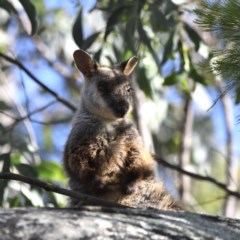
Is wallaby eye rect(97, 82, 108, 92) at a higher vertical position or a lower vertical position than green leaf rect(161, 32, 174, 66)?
lower

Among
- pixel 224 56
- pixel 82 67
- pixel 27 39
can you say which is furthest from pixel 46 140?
pixel 224 56

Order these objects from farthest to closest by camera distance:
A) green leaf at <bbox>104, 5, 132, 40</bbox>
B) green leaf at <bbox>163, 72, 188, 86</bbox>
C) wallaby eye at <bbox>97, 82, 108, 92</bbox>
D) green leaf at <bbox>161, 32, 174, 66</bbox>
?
green leaf at <bbox>163, 72, 188, 86</bbox> → green leaf at <bbox>161, 32, 174, 66</bbox> → green leaf at <bbox>104, 5, 132, 40</bbox> → wallaby eye at <bbox>97, 82, 108, 92</bbox>

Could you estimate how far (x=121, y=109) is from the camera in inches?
218

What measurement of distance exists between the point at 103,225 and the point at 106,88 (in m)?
2.44

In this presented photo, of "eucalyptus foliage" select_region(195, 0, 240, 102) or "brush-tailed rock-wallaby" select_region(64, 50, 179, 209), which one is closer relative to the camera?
"eucalyptus foliage" select_region(195, 0, 240, 102)

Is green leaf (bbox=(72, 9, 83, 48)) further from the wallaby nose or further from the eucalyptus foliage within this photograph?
the eucalyptus foliage

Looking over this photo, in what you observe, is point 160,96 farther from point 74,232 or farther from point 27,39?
point 74,232

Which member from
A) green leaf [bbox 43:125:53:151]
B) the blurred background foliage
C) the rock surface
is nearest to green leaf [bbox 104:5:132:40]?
the blurred background foliage

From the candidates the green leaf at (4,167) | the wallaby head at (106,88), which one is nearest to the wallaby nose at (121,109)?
the wallaby head at (106,88)

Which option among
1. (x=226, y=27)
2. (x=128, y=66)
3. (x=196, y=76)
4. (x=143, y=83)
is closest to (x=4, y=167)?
(x=128, y=66)

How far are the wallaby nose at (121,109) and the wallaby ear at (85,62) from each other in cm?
66

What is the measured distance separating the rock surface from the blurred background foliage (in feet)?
3.09

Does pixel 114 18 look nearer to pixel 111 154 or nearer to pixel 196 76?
pixel 196 76

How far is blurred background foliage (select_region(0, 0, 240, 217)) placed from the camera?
6.66 m
